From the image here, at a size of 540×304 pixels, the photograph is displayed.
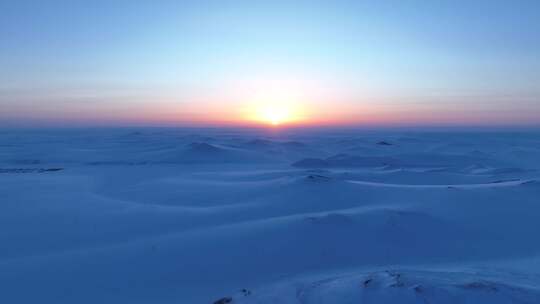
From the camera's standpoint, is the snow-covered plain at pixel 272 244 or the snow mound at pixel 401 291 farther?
the snow-covered plain at pixel 272 244

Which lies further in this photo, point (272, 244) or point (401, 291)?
point (272, 244)

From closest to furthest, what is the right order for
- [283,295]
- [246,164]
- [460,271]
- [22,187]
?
[283,295] < [460,271] < [22,187] < [246,164]

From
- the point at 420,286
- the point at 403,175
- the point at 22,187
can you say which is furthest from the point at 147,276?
the point at 403,175

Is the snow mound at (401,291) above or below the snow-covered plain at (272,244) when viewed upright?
above

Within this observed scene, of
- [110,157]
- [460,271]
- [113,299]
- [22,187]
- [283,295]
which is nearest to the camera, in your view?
[283,295]

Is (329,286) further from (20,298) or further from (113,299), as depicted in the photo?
(20,298)

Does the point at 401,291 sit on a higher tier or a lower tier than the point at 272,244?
higher

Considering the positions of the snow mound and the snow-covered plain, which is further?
the snow-covered plain

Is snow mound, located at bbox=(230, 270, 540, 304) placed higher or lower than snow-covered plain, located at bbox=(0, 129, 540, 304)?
higher

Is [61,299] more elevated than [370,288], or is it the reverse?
[370,288]

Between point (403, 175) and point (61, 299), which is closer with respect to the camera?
point (61, 299)
